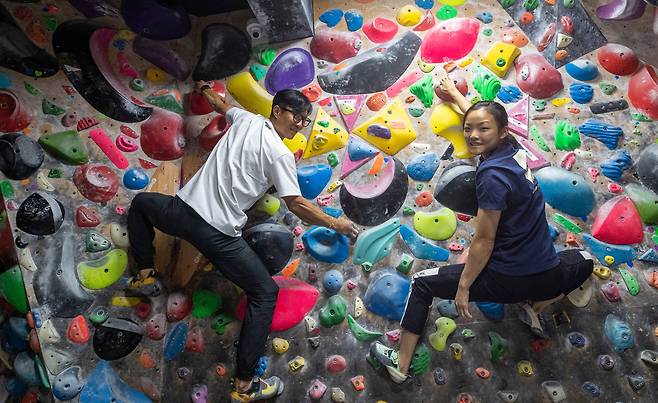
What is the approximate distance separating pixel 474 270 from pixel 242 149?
1217 mm

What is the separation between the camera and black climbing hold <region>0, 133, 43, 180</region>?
2.60m

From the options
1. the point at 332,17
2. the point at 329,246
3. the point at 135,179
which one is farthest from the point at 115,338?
the point at 332,17

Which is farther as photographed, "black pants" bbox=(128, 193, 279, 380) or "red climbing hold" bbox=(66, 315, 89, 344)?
"red climbing hold" bbox=(66, 315, 89, 344)

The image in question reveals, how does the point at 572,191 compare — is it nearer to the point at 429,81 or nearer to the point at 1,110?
the point at 429,81

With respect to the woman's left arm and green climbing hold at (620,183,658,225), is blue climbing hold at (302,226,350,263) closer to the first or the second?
the woman's left arm

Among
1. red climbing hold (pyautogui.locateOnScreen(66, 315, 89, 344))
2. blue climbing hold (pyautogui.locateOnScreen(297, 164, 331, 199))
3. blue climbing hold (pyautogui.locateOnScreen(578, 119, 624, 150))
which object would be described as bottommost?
red climbing hold (pyautogui.locateOnScreen(66, 315, 89, 344))

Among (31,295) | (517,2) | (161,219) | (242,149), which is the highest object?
(517,2)

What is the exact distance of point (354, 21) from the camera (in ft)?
10.4

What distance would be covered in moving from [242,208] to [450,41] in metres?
1.50

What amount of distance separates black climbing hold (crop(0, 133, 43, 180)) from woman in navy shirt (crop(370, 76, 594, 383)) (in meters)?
1.98

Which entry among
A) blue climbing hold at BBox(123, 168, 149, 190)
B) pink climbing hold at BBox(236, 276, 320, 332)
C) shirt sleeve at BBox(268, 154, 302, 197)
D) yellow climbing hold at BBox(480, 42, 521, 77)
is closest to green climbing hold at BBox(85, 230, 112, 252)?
blue climbing hold at BBox(123, 168, 149, 190)

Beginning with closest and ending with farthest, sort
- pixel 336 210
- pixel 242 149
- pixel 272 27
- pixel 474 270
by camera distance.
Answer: pixel 474 270 → pixel 242 149 → pixel 336 210 → pixel 272 27

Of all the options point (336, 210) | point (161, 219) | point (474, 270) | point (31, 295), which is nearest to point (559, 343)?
point (474, 270)

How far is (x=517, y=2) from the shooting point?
118 inches
